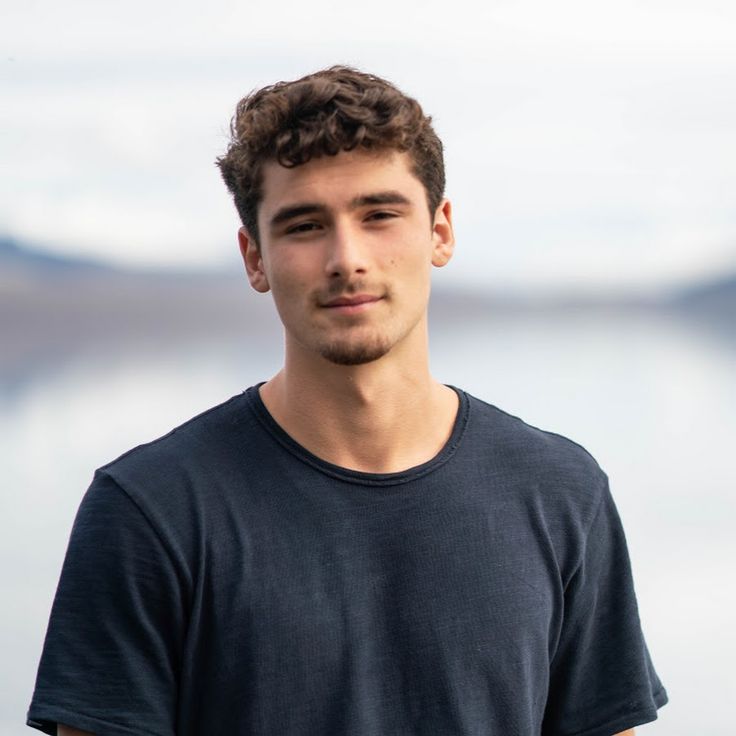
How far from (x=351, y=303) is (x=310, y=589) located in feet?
1.31

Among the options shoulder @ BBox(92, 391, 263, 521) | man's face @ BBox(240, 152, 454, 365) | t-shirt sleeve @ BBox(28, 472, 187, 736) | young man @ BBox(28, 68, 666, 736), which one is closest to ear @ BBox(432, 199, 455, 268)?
young man @ BBox(28, 68, 666, 736)

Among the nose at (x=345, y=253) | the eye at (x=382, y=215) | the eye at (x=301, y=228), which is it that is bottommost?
the nose at (x=345, y=253)

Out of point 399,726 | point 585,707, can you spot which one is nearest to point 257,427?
point 399,726

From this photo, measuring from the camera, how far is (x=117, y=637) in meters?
2.04

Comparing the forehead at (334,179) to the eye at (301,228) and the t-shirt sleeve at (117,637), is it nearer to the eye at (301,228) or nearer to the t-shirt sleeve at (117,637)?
the eye at (301,228)

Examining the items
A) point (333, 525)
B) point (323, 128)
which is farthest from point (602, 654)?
point (323, 128)

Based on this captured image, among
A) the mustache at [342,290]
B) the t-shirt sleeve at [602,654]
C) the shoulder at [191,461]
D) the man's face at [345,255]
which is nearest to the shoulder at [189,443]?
the shoulder at [191,461]

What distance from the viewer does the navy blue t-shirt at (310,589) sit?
2039 millimetres

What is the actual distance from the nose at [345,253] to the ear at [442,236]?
218 millimetres

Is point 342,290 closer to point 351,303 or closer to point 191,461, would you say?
point 351,303

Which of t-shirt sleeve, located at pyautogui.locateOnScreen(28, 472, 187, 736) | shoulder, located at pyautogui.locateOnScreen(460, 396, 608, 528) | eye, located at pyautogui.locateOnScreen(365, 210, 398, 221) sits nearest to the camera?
t-shirt sleeve, located at pyautogui.locateOnScreen(28, 472, 187, 736)

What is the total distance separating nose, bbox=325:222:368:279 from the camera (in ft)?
6.76

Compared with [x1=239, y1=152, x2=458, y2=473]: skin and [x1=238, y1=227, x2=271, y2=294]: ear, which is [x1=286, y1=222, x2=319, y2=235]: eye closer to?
[x1=239, y1=152, x2=458, y2=473]: skin

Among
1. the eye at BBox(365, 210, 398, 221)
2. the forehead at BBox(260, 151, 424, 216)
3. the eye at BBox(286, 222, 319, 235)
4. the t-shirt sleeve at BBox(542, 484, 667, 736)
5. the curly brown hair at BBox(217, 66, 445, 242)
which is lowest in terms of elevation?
the t-shirt sleeve at BBox(542, 484, 667, 736)
